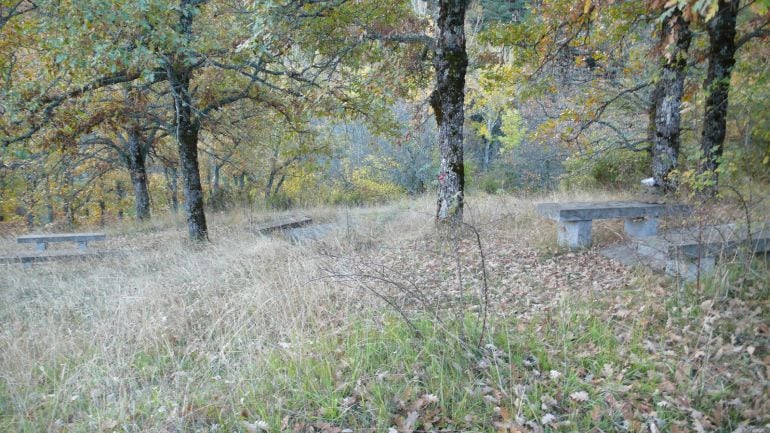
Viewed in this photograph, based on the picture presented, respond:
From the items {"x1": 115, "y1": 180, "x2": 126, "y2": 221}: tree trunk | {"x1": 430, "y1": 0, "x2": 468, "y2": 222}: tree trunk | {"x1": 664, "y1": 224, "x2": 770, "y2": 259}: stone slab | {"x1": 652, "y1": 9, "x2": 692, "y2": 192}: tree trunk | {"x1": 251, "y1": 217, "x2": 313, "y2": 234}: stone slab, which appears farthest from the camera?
{"x1": 115, "y1": 180, "x2": 126, "y2": 221}: tree trunk

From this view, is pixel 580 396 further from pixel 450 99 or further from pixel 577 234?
pixel 450 99

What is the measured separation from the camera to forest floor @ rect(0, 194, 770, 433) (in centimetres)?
257

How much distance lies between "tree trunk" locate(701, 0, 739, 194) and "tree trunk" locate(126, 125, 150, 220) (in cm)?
1333

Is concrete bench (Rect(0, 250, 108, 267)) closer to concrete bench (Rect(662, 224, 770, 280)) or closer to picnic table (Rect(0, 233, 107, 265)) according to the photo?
picnic table (Rect(0, 233, 107, 265))

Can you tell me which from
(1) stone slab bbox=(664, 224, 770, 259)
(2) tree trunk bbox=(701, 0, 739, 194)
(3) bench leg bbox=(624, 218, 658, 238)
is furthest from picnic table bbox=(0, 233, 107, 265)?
(2) tree trunk bbox=(701, 0, 739, 194)

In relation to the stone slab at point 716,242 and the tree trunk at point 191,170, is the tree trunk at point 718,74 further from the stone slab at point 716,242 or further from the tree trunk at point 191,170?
the tree trunk at point 191,170

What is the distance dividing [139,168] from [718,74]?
14.5m

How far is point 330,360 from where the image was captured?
3.06 meters

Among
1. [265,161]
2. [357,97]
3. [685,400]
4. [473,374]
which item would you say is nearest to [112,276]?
[357,97]

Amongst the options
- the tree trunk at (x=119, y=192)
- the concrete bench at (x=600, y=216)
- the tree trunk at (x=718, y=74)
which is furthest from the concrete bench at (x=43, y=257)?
the tree trunk at (x=119, y=192)

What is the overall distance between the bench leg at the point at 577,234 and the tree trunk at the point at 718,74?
5.40 ft

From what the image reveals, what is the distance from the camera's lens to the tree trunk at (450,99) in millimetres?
6273

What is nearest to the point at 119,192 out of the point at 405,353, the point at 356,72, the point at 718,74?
the point at 356,72

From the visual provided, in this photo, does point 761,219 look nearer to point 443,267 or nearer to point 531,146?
point 443,267
